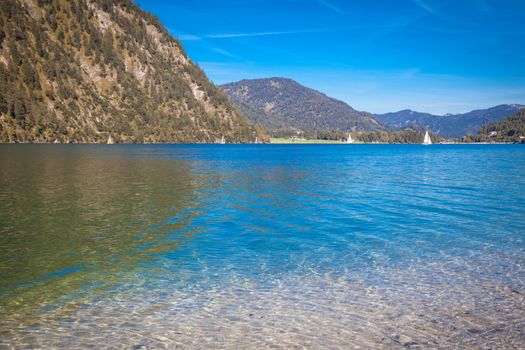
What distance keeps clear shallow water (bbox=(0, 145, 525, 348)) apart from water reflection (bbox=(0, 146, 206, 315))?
0.35 feet

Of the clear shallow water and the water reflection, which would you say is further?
the water reflection

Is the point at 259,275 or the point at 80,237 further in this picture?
the point at 80,237

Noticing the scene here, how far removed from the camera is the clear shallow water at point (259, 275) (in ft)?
33.1

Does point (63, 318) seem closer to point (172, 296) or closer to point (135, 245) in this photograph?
point (172, 296)

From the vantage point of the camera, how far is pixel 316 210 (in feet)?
95.8

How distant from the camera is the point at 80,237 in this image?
20.1 m

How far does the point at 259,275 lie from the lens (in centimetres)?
1464

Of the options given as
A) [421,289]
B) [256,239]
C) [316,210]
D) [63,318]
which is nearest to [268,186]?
[316,210]

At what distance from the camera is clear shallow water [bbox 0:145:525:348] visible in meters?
10.1

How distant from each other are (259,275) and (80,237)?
418 inches

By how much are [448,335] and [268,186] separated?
35.0 m

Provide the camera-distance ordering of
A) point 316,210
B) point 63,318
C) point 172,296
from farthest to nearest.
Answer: point 316,210 < point 172,296 < point 63,318

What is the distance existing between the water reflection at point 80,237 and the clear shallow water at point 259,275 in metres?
0.11

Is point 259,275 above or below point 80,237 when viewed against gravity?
below
